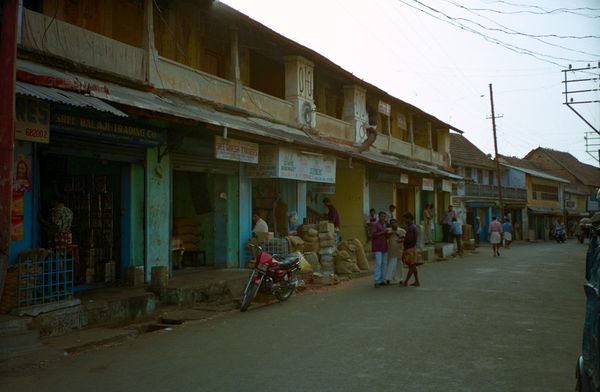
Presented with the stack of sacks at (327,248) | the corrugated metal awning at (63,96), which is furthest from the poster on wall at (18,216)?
the stack of sacks at (327,248)

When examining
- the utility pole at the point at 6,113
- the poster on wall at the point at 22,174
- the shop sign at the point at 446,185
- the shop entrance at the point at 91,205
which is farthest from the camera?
the shop sign at the point at 446,185

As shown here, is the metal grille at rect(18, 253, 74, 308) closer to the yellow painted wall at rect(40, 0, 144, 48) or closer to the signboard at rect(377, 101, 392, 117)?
the yellow painted wall at rect(40, 0, 144, 48)

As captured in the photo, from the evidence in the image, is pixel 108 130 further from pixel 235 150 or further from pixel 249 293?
pixel 249 293

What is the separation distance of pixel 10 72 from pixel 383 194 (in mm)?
19852

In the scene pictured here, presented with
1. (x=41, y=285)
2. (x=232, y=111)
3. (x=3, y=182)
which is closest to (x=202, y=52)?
(x=232, y=111)

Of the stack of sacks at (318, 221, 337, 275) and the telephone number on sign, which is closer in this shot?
the telephone number on sign

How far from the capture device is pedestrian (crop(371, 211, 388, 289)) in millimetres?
12680

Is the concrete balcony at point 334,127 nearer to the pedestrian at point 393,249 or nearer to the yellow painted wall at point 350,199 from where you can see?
the yellow painted wall at point 350,199

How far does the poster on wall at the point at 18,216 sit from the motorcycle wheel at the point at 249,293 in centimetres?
377

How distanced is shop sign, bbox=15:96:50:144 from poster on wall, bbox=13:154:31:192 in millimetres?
641

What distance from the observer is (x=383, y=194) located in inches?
950

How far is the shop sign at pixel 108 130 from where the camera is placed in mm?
8587

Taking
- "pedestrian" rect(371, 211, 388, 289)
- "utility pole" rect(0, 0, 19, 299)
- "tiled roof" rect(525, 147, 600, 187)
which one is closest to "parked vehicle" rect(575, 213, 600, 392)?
"utility pole" rect(0, 0, 19, 299)

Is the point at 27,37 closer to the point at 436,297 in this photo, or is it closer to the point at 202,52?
the point at 202,52
